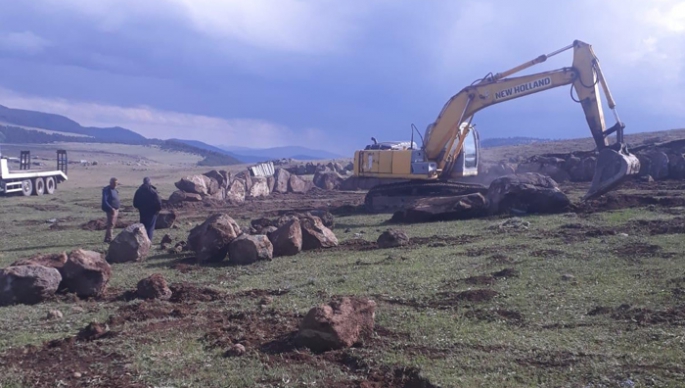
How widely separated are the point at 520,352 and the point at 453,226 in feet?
35.2

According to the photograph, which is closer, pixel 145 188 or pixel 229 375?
pixel 229 375

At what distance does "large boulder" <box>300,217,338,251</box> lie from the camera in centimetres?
1488

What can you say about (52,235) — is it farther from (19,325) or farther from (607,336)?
(607,336)

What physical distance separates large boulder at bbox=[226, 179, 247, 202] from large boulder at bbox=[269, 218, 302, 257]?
54.5ft

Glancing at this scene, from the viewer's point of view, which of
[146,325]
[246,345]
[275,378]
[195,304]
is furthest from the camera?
[195,304]

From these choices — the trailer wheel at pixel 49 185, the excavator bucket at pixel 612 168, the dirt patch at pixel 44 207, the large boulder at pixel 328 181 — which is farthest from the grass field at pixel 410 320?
the trailer wheel at pixel 49 185

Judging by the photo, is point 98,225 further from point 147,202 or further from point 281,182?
point 281,182

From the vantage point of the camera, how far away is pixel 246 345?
7695 mm

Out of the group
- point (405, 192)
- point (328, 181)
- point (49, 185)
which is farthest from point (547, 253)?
point (49, 185)

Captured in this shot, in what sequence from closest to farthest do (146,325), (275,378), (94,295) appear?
(275,378)
(146,325)
(94,295)

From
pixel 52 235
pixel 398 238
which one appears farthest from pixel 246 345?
pixel 52 235

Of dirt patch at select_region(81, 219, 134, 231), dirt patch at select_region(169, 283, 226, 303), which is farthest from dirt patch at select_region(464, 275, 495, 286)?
dirt patch at select_region(81, 219, 134, 231)

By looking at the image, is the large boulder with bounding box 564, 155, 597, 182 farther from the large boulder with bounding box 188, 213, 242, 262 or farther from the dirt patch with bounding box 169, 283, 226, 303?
the dirt patch with bounding box 169, 283, 226, 303

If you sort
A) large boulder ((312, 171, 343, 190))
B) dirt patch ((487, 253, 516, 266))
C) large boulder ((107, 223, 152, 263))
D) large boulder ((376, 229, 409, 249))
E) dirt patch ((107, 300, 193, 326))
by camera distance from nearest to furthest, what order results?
dirt patch ((107, 300, 193, 326))
dirt patch ((487, 253, 516, 266))
large boulder ((107, 223, 152, 263))
large boulder ((376, 229, 409, 249))
large boulder ((312, 171, 343, 190))
